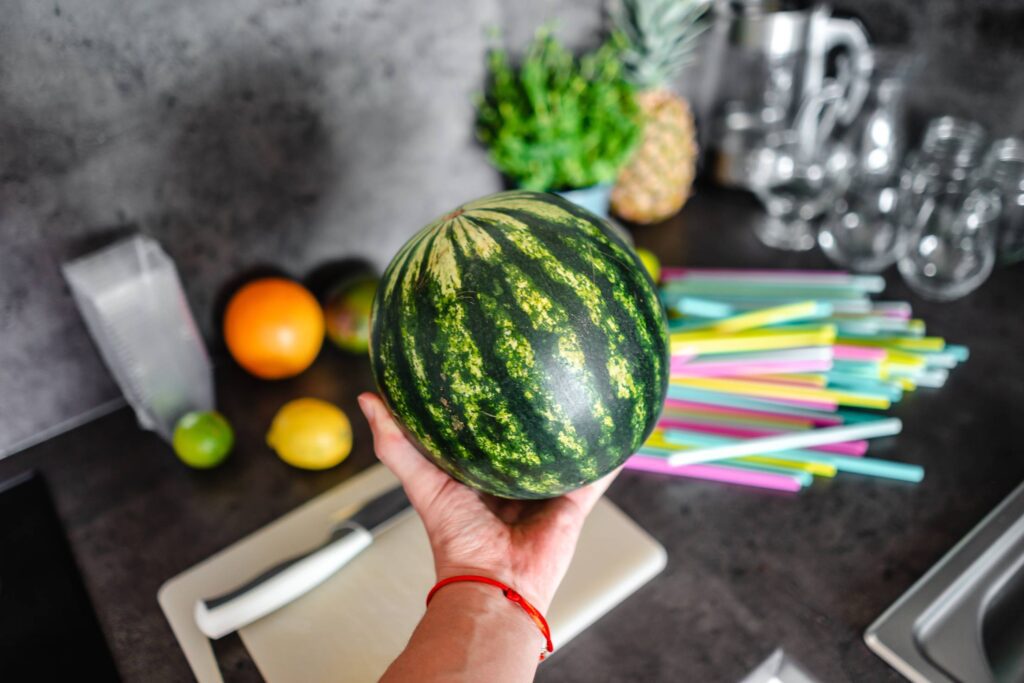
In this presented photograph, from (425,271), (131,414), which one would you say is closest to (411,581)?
(425,271)

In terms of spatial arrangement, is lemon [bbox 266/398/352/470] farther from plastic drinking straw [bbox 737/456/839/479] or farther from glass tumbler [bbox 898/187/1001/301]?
glass tumbler [bbox 898/187/1001/301]

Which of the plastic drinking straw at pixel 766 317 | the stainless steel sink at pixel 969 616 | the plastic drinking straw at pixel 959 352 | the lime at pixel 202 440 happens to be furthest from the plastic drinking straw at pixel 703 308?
the lime at pixel 202 440

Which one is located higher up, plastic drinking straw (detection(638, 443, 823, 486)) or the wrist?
the wrist

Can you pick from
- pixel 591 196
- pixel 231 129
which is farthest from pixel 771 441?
pixel 231 129

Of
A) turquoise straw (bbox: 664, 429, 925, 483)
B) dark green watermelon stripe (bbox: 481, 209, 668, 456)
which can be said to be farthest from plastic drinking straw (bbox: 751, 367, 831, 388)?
dark green watermelon stripe (bbox: 481, 209, 668, 456)

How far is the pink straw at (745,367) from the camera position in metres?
1.17

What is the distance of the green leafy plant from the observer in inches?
52.6

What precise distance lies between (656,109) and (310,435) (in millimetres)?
1041

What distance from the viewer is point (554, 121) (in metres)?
1.32

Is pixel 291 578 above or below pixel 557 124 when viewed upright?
below

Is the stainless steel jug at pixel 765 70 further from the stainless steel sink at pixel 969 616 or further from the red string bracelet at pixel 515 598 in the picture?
the red string bracelet at pixel 515 598

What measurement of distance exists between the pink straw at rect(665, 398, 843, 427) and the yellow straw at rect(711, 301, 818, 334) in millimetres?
141

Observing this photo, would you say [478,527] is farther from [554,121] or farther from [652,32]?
[652,32]

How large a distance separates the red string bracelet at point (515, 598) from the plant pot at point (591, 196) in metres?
0.78
